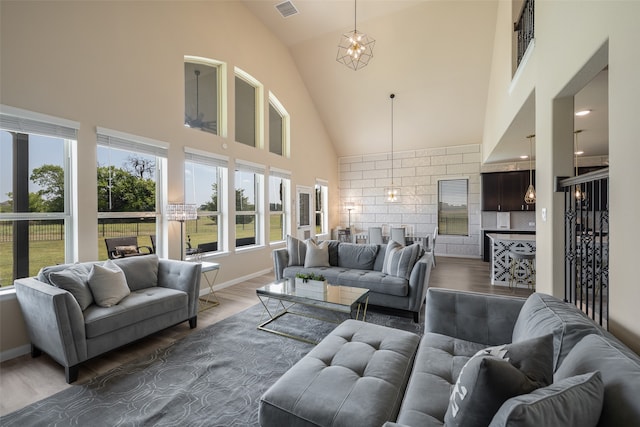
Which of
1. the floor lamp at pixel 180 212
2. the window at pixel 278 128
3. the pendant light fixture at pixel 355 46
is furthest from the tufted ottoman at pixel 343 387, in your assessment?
the window at pixel 278 128

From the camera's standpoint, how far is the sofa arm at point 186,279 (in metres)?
3.11

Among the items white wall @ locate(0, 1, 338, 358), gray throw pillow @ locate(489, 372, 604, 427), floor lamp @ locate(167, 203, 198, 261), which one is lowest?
gray throw pillow @ locate(489, 372, 604, 427)

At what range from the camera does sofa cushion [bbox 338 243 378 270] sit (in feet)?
13.6

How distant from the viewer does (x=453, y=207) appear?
7922 millimetres

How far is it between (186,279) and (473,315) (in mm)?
2815

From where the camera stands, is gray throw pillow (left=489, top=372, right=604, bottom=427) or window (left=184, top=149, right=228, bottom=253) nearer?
gray throw pillow (left=489, top=372, right=604, bottom=427)

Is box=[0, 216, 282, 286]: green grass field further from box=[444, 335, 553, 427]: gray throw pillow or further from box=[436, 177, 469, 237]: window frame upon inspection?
box=[436, 177, 469, 237]: window frame

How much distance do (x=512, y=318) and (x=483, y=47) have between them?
5.77 m

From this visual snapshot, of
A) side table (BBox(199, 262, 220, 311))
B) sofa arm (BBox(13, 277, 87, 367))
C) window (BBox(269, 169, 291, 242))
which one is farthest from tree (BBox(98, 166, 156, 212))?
window (BBox(269, 169, 291, 242))

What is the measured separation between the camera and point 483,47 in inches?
219

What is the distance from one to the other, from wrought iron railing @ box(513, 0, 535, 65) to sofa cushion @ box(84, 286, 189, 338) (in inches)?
184

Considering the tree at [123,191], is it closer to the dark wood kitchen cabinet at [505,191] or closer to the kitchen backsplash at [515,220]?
the dark wood kitchen cabinet at [505,191]

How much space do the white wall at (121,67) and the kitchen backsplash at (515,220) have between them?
5993 mm

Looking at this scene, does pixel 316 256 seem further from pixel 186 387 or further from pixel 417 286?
pixel 186 387
